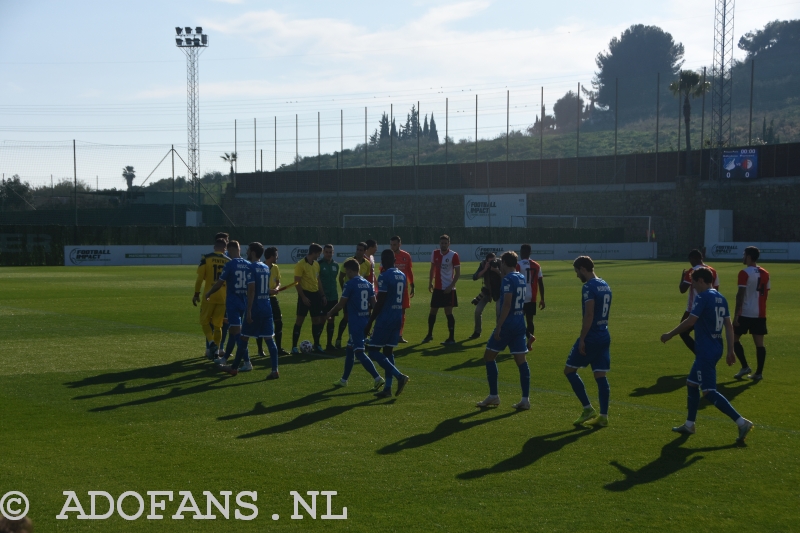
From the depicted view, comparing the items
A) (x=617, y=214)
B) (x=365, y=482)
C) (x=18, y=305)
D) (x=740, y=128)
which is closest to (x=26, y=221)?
(x=18, y=305)

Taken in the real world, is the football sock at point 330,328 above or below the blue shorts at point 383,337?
below

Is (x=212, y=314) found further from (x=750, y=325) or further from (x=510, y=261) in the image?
(x=750, y=325)

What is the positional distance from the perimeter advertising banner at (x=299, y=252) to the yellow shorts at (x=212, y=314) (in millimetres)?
31546

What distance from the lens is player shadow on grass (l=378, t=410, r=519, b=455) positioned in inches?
321

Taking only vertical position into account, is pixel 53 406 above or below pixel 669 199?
below

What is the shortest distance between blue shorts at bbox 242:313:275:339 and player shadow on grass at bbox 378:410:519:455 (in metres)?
3.62

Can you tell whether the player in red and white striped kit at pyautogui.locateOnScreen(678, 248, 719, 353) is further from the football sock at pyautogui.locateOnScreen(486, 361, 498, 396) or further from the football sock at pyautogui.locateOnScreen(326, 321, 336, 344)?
the football sock at pyautogui.locateOnScreen(326, 321, 336, 344)

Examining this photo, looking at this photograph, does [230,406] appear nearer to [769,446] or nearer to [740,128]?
[769,446]

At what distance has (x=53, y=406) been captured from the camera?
989cm

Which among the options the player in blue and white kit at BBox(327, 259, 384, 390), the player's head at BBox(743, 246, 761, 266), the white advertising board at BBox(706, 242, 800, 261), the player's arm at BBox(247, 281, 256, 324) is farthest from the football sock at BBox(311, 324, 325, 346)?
the white advertising board at BBox(706, 242, 800, 261)

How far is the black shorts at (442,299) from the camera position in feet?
54.0

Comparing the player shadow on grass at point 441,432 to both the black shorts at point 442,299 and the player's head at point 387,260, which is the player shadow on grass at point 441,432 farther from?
the black shorts at point 442,299

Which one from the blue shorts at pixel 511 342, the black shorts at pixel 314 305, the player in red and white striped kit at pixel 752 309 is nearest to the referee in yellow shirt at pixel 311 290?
the black shorts at pixel 314 305

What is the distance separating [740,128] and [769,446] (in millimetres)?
174855
